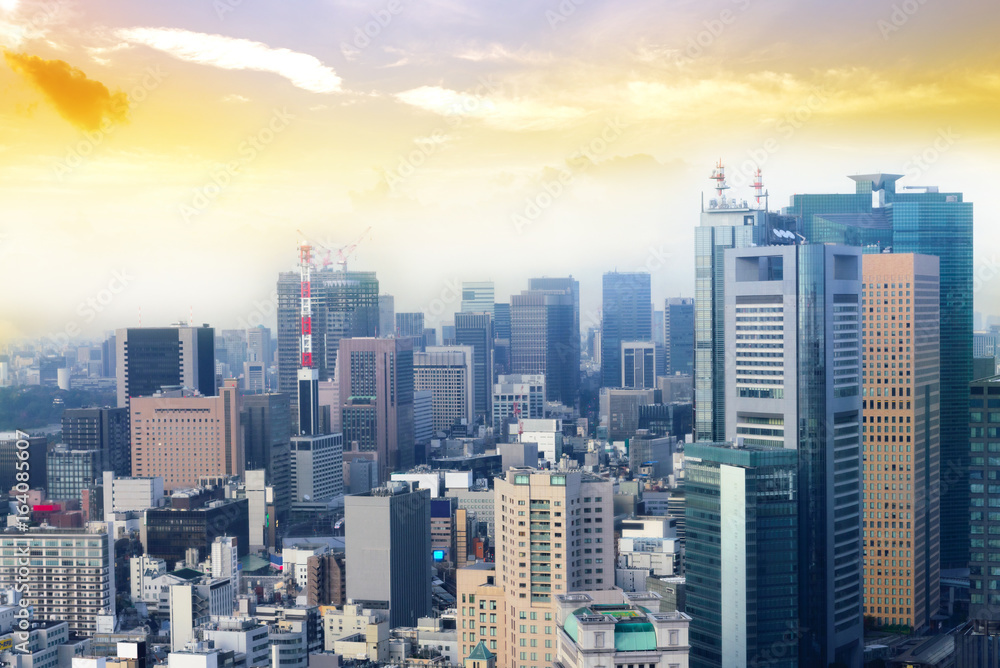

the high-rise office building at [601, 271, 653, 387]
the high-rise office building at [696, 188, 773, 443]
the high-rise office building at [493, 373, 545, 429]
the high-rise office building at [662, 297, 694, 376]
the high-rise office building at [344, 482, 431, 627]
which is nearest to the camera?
the high-rise office building at [696, 188, 773, 443]

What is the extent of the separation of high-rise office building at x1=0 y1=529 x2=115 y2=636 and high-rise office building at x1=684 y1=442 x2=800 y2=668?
872 centimetres

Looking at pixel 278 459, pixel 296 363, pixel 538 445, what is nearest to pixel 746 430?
pixel 278 459

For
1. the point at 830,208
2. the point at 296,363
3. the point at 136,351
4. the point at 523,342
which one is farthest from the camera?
the point at 523,342

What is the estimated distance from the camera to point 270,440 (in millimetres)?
27609

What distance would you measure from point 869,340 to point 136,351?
20.3m

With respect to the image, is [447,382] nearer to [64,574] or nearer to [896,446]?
[64,574]

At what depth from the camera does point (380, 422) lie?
112 ft

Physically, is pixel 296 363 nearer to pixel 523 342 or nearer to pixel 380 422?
pixel 380 422

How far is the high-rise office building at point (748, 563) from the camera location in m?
13.1

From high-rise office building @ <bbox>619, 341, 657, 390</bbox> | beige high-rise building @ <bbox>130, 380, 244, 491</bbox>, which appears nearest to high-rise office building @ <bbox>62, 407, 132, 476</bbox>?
beige high-rise building @ <bbox>130, 380, 244, 491</bbox>

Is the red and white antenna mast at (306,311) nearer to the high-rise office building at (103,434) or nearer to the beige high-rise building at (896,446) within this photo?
the high-rise office building at (103,434)

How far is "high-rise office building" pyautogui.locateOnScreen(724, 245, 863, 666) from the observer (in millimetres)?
13867

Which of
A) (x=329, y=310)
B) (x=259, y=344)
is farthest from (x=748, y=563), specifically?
(x=259, y=344)

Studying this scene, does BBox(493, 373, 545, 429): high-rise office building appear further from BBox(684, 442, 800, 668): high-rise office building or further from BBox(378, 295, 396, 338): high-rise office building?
BBox(684, 442, 800, 668): high-rise office building
